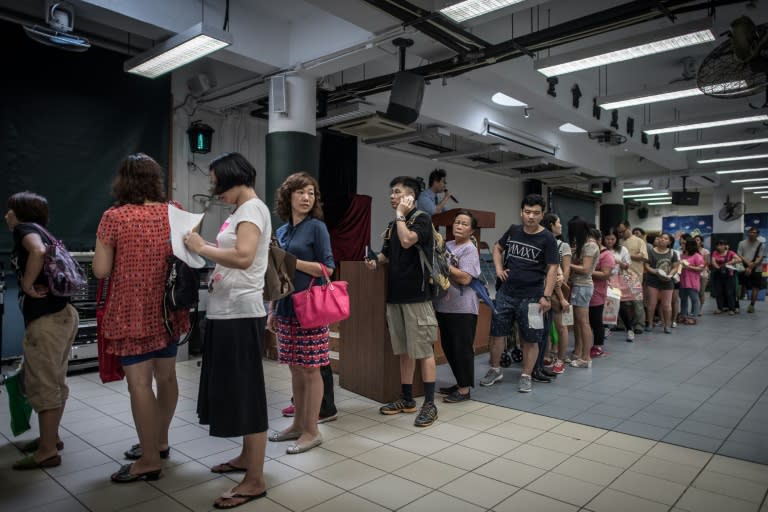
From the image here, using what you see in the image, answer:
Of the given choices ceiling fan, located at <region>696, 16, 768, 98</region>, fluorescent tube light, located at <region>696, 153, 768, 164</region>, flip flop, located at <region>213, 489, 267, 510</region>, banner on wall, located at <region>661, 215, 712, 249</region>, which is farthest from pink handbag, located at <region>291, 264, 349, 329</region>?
banner on wall, located at <region>661, 215, 712, 249</region>

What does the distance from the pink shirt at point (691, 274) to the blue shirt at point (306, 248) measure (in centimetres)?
730

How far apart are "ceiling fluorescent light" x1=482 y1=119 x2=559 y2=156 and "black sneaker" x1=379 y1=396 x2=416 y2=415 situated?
206 inches

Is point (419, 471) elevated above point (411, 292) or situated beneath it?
situated beneath

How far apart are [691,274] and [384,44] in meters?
6.49

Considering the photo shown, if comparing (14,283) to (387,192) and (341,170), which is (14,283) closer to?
(341,170)

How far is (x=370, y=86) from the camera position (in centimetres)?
586

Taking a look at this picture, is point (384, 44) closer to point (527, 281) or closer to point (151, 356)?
point (527, 281)

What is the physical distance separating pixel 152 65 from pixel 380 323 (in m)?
3.37

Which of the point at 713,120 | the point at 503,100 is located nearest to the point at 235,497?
the point at 503,100

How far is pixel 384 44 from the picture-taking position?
4664 millimetres

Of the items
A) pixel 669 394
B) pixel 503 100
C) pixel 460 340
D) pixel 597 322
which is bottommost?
pixel 669 394

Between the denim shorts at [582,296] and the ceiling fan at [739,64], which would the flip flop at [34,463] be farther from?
the ceiling fan at [739,64]

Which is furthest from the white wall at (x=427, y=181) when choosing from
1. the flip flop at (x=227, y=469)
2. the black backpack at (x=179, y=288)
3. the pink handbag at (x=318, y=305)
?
the black backpack at (x=179, y=288)

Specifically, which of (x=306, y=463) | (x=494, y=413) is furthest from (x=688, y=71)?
(x=306, y=463)
